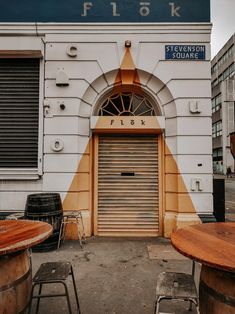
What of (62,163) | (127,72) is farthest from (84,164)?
(127,72)

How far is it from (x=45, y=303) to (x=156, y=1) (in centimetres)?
714

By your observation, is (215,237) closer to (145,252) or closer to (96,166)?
(145,252)

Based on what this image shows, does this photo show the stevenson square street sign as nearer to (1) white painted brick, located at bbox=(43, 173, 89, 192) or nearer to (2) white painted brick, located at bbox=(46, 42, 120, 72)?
(2) white painted brick, located at bbox=(46, 42, 120, 72)

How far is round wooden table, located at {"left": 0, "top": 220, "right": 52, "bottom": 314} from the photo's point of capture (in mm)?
2574

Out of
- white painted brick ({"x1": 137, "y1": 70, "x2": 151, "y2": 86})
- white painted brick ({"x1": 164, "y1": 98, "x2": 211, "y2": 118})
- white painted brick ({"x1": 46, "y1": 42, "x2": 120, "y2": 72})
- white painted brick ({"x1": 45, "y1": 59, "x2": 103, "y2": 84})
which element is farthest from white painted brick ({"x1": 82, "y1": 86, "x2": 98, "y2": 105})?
white painted brick ({"x1": 164, "y1": 98, "x2": 211, "y2": 118})

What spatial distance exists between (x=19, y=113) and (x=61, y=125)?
1215 millimetres

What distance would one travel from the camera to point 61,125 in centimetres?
678

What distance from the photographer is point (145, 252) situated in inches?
224

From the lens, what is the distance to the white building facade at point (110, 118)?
22.0ft

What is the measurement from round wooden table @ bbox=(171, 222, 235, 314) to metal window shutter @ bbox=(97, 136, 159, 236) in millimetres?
3981

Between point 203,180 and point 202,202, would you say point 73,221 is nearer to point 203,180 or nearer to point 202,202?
point 202,202

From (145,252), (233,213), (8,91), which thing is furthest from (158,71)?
(233,213)

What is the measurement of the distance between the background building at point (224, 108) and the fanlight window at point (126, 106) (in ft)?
114

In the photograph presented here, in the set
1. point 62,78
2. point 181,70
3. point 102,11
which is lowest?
point 62,78
